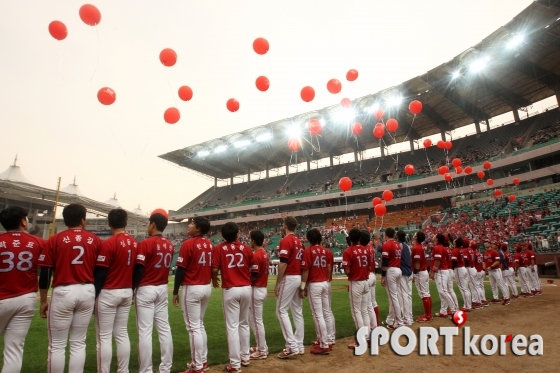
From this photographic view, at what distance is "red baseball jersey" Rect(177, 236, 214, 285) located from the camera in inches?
197

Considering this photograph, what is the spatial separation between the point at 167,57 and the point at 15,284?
29.0ft

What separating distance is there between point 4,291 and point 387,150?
158 ft

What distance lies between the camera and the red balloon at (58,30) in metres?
8.84

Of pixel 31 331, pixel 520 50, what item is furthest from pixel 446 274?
pixel 520 50

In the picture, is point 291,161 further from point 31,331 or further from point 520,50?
point 31,331

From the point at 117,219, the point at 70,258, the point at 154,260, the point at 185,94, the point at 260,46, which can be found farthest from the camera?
the point at 185,94

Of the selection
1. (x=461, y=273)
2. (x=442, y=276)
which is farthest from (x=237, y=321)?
(x=461, y=273)

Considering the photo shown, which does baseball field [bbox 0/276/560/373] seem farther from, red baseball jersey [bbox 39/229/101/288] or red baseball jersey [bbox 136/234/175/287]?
red baseball jersey [bbox 39/229/101/288]

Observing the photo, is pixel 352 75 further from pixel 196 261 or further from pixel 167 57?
pixel 196 261

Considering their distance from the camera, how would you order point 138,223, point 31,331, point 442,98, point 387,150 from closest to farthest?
point 31,331 → point 442,98 → point 387,150 → point 138,223

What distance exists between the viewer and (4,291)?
12.1 ft

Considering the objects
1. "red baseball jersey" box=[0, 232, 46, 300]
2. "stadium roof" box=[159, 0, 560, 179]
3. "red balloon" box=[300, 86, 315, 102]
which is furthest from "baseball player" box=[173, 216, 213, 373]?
"stadium roof" box=[159, 0, 560, 179]

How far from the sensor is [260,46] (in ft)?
38.3

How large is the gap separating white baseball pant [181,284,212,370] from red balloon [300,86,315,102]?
10.8 meters
